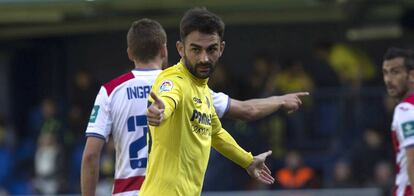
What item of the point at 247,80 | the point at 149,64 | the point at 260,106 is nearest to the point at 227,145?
the point at 260,106

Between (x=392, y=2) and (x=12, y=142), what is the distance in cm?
590

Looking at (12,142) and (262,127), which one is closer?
(262,127)

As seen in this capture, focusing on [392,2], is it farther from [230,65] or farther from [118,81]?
[118,81]

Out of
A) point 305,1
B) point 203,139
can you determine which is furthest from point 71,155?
point 203,139

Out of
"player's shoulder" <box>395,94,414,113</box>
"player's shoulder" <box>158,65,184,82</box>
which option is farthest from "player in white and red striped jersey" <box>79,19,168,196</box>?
"player's shoulder" <box>395,94,414,113</box>

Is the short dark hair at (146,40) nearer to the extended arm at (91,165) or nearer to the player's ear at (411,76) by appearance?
the extended arm at (91,165)

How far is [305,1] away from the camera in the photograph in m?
15.6

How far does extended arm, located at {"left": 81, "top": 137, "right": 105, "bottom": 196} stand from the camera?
24.9 ft

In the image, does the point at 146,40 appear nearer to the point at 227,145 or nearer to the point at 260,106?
the point at 260,106

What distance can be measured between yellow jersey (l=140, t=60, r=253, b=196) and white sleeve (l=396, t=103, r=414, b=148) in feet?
5.65

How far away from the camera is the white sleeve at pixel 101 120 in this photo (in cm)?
763

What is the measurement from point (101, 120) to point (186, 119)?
52.4 inches

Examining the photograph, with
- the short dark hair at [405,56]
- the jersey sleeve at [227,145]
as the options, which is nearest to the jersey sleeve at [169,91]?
the jersey sleeve at [227,145]

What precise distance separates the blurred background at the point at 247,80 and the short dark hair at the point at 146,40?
6.11 metres
